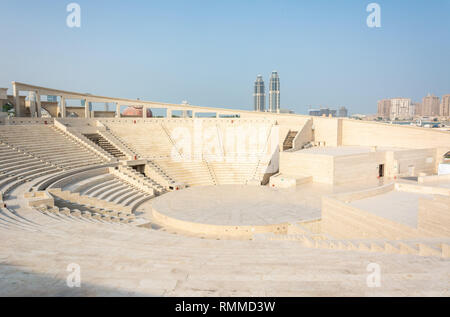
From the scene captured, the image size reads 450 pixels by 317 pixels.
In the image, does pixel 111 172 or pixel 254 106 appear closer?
pixel 111 172

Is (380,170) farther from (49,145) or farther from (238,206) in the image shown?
(49,145)

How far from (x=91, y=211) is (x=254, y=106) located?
618ft

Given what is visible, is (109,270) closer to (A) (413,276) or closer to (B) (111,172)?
(A) (413,276)

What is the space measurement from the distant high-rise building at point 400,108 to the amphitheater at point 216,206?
4670 inches

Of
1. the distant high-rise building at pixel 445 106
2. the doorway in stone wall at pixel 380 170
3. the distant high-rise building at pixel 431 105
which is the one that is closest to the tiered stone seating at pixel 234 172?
the doorway in stone wall at pixel 380 170

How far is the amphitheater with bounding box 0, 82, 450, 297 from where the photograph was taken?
16.2 feet

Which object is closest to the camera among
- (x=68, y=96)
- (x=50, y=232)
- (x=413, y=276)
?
(x=413, y=276)

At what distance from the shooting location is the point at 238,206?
17203 mm

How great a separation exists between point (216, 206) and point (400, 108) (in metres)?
139

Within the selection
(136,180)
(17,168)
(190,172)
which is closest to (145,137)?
(190,172)

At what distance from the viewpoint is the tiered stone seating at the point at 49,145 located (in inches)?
829

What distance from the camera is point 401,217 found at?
10375mm

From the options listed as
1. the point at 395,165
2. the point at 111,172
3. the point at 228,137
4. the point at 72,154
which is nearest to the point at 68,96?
the point at 72,154

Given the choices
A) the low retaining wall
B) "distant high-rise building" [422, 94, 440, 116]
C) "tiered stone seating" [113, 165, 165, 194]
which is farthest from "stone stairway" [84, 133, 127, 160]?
"distant high-rise building" [422, 94, 440, 116]
